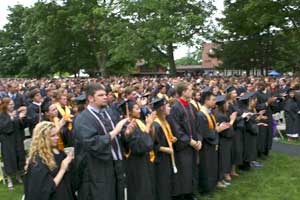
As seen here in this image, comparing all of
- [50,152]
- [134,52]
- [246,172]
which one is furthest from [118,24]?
[50,152]

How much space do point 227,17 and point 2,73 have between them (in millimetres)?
36466

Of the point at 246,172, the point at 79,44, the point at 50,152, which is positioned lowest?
the point at 246,172

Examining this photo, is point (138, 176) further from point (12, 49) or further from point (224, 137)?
point (12, 49)

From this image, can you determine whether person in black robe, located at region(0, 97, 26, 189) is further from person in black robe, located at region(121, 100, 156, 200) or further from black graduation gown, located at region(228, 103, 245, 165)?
black graduation gown, located at region(228, 103, 245, 165)

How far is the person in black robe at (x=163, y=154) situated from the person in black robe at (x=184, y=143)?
0.16 m

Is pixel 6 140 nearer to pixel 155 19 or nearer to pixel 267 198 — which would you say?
pixel 267 198

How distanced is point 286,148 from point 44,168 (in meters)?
8.67

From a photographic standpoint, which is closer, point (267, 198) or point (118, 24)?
point (267, 198)

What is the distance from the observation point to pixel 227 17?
3784 cm

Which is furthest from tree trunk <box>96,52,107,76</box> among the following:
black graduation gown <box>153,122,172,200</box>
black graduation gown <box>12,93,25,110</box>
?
black graduation gown <box>153,122,172,200</box>

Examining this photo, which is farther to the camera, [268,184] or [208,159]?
[268,184]

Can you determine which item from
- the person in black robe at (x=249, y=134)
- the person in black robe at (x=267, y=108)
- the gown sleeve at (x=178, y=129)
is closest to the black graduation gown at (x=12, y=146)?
the gown sleeve at (x=178, y=129)

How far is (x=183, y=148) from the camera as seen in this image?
691 cm

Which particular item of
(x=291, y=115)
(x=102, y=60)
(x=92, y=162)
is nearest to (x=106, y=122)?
(x=92, y=162)
